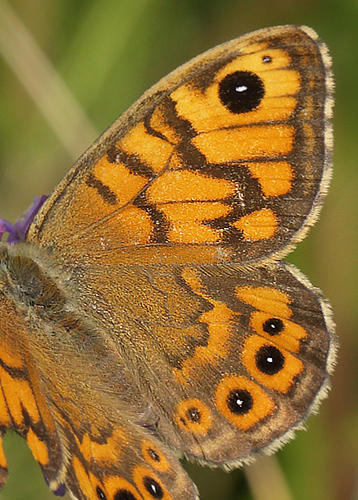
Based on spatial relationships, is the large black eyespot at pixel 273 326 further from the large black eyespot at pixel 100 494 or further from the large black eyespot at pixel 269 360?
the large black eyespot at pixel 100 494

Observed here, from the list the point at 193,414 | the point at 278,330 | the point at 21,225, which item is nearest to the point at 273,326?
the point at 278,330

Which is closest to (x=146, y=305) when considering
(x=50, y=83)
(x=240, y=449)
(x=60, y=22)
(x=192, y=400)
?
(x=192, y=400)

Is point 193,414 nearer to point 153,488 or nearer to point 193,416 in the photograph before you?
point 193,416

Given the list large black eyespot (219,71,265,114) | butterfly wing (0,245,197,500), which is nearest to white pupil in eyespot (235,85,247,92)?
large black eyespot (219,71,265,114)

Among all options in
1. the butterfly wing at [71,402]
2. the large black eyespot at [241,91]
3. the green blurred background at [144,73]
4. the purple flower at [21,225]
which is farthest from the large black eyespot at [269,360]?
the green blurred background at [144,73]

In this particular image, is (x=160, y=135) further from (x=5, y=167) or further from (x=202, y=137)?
(x=5, y=167)

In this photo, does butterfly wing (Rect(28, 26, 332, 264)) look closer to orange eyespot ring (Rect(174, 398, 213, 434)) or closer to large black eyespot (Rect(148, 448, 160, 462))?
orange eyespot ring (Rect(174, 398, 213, 434))
